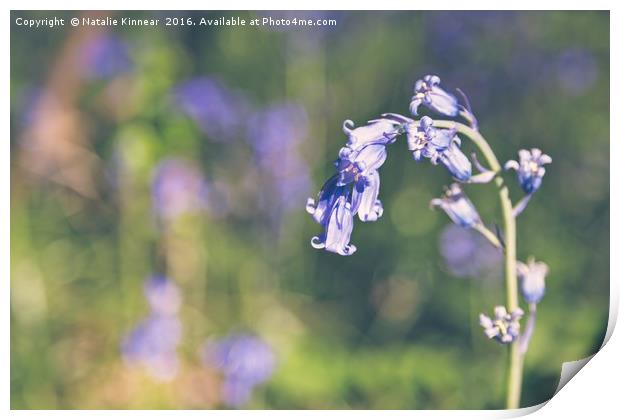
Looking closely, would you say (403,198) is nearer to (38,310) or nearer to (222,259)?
(222,259)

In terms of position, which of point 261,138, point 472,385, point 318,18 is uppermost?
point 318,18

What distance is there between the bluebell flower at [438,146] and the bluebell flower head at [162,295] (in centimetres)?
64

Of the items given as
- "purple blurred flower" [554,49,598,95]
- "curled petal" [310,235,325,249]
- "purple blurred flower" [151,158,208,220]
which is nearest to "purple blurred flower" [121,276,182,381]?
"purple blurred flower" [151,158,208,220]

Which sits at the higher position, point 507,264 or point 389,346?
point 507,264

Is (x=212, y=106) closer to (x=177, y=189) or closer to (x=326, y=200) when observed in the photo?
(x=177, y=189)

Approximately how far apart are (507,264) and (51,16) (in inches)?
46.1

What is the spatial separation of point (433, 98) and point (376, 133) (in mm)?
161

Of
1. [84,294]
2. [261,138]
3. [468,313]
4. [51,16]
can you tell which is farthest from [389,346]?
[51,16]

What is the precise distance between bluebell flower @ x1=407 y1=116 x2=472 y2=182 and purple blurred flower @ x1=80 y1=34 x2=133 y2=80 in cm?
67

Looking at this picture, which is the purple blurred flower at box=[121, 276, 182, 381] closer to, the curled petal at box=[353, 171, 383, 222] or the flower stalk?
the flower stalk

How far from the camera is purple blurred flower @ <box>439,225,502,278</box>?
6.28 feet

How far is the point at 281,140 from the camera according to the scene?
75.0 inches

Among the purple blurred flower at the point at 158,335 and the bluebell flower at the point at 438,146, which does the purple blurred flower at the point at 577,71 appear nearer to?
the bluebell flower at the point at 438,146

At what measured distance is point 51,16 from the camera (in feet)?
6.19
